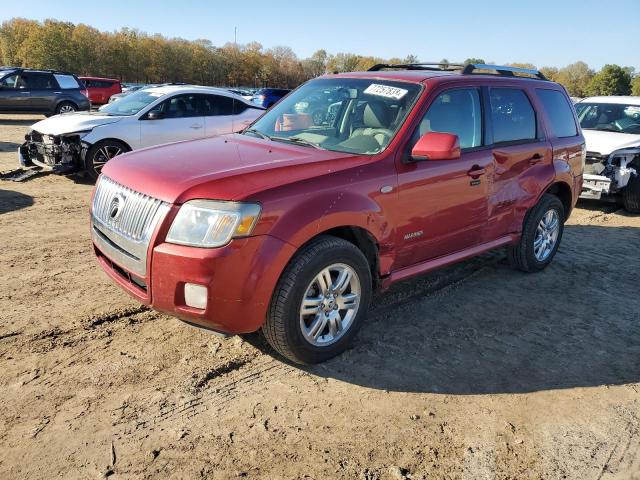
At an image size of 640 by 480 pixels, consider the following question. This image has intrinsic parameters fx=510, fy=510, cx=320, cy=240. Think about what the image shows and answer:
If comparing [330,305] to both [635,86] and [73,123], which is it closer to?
[73,123]

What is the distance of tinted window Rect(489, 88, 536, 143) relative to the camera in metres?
4.46

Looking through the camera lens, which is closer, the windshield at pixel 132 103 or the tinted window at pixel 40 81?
the windshield at pixel 132 103

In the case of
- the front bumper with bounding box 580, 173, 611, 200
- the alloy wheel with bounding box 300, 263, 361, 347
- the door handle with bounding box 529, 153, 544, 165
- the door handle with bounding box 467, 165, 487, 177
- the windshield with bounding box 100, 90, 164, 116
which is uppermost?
the windshield with bounding box 100, 90, 164, 116

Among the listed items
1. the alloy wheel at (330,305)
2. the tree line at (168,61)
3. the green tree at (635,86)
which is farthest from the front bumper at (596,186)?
the green tree at (635,86)

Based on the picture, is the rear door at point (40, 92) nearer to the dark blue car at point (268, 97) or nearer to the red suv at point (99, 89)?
the dark blue car at point (268, 97)

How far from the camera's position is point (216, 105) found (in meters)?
9.70

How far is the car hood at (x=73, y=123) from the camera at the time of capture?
8.38 metres

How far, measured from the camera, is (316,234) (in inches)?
123

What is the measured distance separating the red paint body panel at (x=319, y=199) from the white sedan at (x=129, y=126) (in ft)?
13.9

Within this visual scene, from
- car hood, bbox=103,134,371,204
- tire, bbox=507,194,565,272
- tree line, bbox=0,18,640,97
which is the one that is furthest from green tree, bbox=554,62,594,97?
car hood, bbox=103,134,371,204

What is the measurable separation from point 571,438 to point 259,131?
10.5 feet

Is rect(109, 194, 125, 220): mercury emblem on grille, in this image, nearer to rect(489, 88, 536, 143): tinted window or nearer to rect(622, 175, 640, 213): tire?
rect(489, 88, 536, 143): tinted window

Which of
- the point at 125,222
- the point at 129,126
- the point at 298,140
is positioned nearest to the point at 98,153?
the point at 129,126

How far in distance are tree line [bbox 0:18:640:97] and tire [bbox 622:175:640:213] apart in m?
55.1
